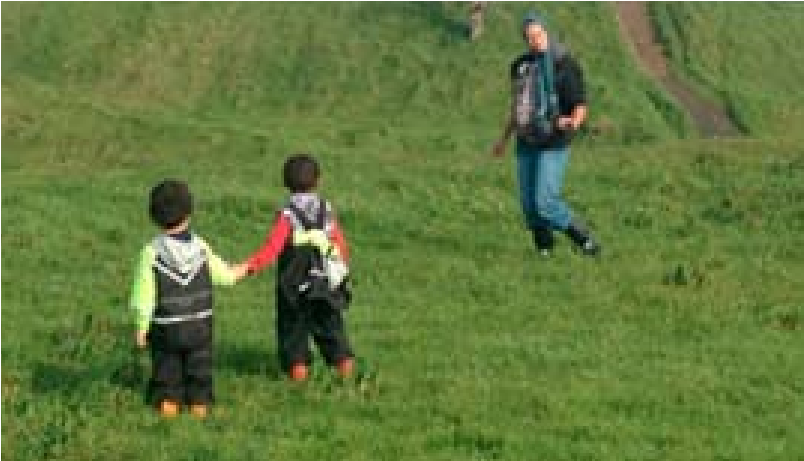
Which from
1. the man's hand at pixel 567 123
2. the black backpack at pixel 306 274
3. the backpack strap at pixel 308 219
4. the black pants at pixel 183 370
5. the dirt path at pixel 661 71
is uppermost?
the dirt path at pixel 661 71

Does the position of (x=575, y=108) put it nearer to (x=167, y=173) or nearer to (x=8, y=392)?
(x=8, y=392)

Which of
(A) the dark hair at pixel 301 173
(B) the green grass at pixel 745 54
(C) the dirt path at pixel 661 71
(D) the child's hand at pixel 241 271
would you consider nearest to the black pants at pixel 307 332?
(D) the child's hand at pixel 241 271

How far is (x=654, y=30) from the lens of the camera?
63.1 metres

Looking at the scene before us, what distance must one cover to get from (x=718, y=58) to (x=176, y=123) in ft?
Answer: 89.3

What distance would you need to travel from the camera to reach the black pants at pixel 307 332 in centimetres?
1072

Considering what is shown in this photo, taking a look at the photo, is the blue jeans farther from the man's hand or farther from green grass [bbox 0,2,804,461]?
green grass [bbox 0,2,804,461]

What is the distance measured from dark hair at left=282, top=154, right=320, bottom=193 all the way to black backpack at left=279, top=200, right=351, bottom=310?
0.62ft

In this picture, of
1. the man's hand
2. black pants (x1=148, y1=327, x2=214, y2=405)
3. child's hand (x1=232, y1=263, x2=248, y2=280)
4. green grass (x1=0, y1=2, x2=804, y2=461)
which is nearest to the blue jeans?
the man's hand

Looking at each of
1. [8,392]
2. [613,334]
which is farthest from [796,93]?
[8,392]

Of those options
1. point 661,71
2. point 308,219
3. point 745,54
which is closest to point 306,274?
point 308,219

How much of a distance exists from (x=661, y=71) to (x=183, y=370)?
50.1 meters

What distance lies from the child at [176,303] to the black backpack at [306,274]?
0.61 m

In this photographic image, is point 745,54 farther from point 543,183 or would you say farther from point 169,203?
point 169,203

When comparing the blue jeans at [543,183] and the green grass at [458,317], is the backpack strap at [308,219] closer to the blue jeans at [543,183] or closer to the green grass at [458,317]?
the green grass at [458,317]
